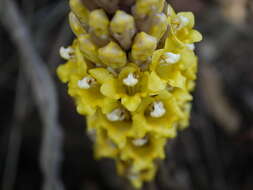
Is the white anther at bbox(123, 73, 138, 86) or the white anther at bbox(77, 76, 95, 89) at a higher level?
the white anther at bbox(123, 73, 138, 86)

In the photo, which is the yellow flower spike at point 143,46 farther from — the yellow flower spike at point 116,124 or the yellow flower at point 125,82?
the yellow flower spike at point 116,124

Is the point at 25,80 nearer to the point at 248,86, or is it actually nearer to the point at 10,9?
the point at 10,9

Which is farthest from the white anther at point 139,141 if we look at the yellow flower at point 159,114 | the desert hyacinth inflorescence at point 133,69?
the yellow flower at point 159,114

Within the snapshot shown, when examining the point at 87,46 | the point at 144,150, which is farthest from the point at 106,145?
the point at 87,46

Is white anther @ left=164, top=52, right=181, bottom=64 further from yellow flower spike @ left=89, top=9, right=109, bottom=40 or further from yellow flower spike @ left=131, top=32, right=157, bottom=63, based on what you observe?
yellow flower spike @ left=89, top=9, right=109, bottom=40

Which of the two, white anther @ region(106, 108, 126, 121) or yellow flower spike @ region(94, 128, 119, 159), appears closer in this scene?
white anther @ region(106, 108, 126, 121)

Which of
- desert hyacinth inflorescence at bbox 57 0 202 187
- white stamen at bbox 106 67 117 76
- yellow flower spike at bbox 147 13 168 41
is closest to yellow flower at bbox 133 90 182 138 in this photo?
desert hyacinth inflorescence at bbox 57 0 202 187

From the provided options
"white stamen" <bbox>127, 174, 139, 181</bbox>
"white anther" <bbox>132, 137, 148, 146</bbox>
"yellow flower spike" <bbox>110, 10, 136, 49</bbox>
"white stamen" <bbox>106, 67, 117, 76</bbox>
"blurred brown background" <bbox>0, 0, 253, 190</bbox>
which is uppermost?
"yellow flower spike" <bbox>110, 10, 136, 49</bbox>

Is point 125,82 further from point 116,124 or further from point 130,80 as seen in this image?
point 116,124
